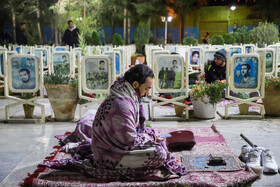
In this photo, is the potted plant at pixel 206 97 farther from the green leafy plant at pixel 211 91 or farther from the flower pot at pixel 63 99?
the flower pot at pixel 63 99

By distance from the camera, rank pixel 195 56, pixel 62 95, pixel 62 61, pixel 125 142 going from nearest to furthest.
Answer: pixel 125 142
pixel 62 95
pixel 62 61
pixel 195 56

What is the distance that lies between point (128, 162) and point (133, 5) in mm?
25860

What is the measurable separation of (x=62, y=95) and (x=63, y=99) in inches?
3.0

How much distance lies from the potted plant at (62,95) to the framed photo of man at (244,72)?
2720mm

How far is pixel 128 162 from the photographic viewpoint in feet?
12.2

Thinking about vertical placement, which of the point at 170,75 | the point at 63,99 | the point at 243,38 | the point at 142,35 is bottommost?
the point at 63,99

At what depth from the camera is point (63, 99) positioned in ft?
22.1

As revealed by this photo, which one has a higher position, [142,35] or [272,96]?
[142,35]

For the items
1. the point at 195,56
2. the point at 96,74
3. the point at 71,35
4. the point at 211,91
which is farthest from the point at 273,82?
the point at 71,35

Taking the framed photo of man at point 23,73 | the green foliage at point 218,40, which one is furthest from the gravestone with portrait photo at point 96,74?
the green foliage at point 218,40

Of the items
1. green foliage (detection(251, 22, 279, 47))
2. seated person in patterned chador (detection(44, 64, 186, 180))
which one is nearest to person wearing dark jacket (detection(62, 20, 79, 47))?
green foliage (detection(251, 22, 279, 47))

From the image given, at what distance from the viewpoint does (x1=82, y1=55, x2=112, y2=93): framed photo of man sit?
680 centimetres

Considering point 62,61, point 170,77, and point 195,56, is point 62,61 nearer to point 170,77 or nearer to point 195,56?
point 170,77

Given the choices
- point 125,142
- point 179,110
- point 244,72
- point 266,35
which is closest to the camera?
point 125,142
